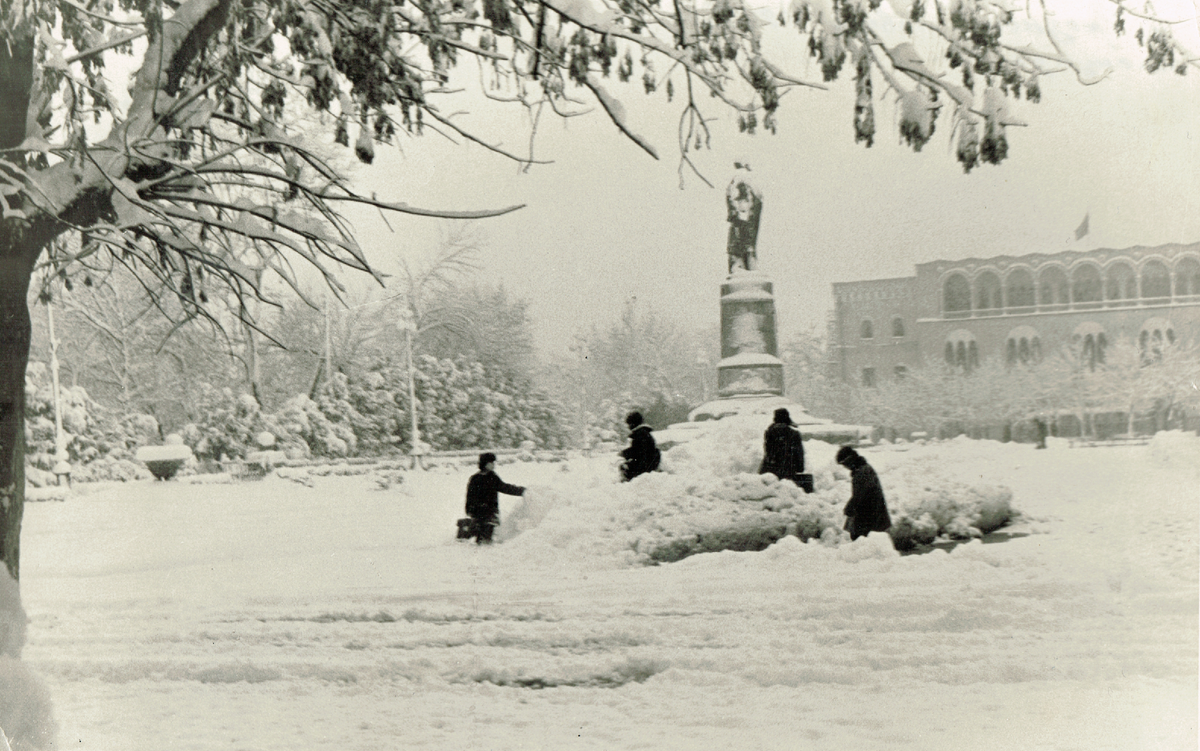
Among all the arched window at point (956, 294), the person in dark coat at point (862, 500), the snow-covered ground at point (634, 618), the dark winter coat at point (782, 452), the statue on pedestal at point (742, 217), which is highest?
the statue on pedestal at point (742, 217)

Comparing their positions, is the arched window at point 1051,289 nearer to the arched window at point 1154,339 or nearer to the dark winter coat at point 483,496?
the arched window at point 1154,339

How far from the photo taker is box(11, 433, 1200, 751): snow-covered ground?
4.61m

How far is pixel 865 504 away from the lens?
15.3ft

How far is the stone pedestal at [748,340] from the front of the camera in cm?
475

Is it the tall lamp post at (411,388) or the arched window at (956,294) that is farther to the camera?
the tall lamp post at (411,388)

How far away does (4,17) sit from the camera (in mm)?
4645

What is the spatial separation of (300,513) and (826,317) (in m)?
2.62

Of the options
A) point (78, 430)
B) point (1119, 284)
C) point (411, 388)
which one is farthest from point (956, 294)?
point (78, 430)

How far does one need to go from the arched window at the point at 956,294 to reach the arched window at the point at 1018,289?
0.56 feet

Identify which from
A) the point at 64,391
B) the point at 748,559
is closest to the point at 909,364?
the point at 748,559

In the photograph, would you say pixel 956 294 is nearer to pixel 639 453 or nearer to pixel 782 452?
pixel 782 452

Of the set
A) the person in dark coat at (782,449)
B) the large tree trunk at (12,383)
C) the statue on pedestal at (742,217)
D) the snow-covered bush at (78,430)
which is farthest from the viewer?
the snow-covered bush at (78,430)

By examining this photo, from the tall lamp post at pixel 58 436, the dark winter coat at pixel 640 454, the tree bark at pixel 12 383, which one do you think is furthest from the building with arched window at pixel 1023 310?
the tree bark at pixel 12 383

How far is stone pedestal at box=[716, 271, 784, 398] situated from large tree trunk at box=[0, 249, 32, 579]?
3280mm
